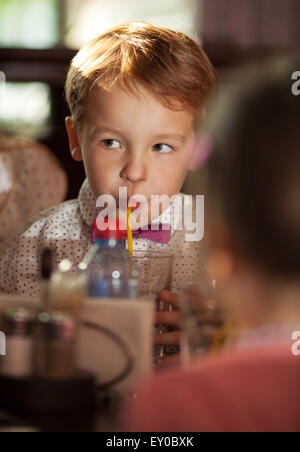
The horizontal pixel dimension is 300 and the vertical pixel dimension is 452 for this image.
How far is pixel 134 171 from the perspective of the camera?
1457 millimetres

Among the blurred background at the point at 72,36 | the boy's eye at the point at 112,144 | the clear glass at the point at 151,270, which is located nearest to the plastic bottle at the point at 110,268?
the clear glass at the point at 151,270

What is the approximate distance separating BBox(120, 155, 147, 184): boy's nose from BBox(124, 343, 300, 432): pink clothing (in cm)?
93

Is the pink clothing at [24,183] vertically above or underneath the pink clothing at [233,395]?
underneath

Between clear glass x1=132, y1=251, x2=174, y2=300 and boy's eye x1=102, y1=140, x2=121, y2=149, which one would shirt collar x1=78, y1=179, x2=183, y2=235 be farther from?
clear glass x1=132, y1=251, x2=174, y2=300

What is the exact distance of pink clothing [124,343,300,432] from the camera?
53 cm

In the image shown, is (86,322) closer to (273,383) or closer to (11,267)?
(273,383)

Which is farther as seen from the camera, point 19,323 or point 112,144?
point 112,144

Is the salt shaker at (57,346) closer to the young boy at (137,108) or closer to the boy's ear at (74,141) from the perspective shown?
the young boy at (137,108)

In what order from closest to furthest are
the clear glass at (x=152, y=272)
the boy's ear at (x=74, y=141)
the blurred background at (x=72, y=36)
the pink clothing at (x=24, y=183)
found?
the clear glass at (x=152, y=272) < the boy's ear at (x=74, y=141) < the pink clothing at (x=24, y=183) < the blurred background at (x=72, y=36)

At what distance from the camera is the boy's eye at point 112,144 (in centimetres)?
150

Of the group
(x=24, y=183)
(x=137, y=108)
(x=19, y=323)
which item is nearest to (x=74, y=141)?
(x=137, y=108)

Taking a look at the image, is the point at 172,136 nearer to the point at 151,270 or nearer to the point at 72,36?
the point at 151,270

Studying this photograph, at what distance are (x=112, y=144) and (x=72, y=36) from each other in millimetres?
2470

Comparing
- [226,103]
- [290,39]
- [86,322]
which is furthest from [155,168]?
[290,39]
